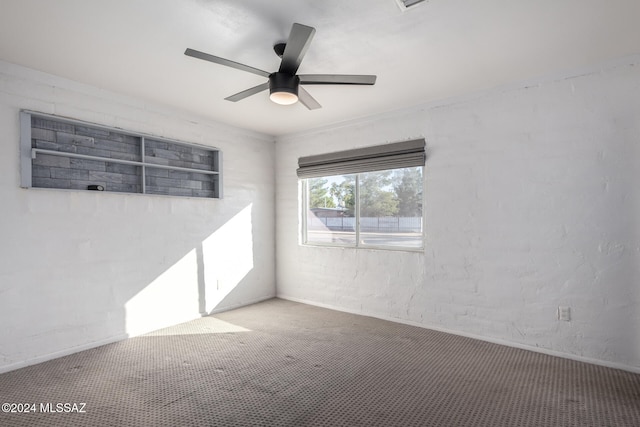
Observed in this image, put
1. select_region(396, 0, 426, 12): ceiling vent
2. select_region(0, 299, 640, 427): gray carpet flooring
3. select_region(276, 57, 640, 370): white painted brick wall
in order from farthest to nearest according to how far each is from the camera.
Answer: select_region(276, 57, 640, 370): white painted brick wall < select_region(0, 299, 640, 427): gray carpet flooring < select_region(396, 0, 426, 12): ceiling vent

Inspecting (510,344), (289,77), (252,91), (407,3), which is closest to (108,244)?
(252,91)

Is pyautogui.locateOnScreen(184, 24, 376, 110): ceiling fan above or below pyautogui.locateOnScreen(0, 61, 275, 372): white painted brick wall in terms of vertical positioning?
above

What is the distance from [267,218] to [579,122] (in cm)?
375

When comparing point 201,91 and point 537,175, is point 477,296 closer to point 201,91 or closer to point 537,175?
point 537,175

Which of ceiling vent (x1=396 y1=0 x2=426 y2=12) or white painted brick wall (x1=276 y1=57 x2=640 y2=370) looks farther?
white painted brick wall (x1=276 y1=57 x2=640 y2=370)

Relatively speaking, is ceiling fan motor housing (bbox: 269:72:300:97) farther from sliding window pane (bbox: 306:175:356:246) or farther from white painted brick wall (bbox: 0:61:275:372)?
sliding window pane (bbox: 306:175:356:246)

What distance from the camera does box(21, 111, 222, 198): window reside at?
2.95 metres

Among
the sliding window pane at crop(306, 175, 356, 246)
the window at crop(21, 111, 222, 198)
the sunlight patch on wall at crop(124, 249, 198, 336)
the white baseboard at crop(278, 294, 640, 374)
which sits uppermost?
the window at crop(21, 111, 222, 198)

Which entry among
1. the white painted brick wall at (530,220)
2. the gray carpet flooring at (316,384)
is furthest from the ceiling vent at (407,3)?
the gray carpet flooring at (316,384)

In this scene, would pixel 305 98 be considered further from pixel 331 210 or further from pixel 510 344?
pixel 510 344

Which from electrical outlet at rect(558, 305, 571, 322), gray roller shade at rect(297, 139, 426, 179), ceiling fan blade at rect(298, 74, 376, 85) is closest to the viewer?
ceiling fan blade at rect(298, 74, 376, 85)

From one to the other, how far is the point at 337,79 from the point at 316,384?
7.05 ft

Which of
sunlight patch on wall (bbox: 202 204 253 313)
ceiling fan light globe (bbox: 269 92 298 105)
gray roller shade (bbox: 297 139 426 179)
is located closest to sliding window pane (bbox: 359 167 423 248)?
gray roller shade (bbox: 297 139 426 179)

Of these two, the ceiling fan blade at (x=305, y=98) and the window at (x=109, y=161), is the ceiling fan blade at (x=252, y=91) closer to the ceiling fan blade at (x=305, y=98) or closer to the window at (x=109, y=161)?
the ceiling fan blade at (x=305, y=98)
